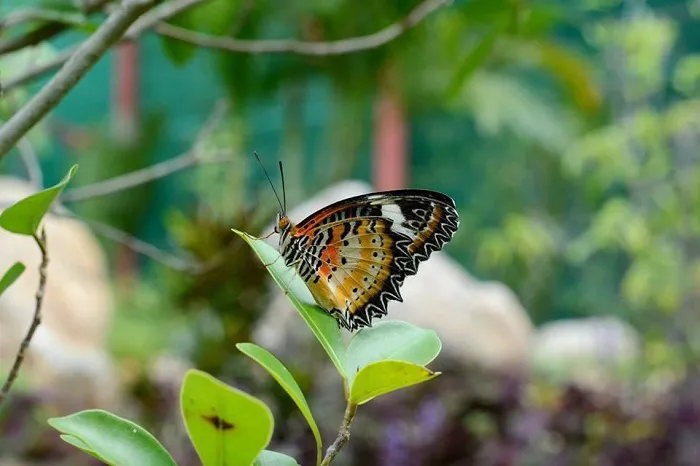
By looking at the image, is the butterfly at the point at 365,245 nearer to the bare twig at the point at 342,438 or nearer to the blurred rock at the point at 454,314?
the bare twig at the point at 342,438

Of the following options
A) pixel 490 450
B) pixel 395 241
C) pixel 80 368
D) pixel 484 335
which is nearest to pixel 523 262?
pixel 484 335

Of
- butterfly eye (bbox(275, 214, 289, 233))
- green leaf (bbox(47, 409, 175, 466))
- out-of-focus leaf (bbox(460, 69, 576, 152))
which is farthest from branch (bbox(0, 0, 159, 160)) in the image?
out-of-focus leaf (bbox(460, 69, 576, 152))

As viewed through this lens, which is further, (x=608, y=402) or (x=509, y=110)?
(x=509, y=110)

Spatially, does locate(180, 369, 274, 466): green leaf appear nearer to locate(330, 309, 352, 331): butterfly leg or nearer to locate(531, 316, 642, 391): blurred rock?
locate(330, 309, 352, 331): butterfly leg

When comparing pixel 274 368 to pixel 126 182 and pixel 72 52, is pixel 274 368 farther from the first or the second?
pixel 126 182

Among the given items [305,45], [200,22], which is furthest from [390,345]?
[200,22]

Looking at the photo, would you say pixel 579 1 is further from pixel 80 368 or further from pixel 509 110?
pixel 80 368
